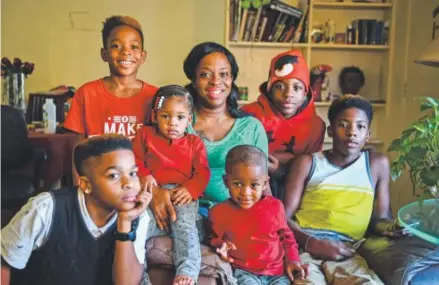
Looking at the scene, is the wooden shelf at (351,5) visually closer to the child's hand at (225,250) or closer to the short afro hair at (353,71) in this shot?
the short afro hair at (353,71)

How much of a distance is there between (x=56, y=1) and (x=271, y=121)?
2.63 meters

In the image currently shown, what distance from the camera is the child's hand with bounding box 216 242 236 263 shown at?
5.19 ft

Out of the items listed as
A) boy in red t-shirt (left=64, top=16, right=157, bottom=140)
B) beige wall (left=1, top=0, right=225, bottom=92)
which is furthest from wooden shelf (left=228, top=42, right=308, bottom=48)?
boy in red t-shirt (left=64, top=16, right=157, bottom=140)

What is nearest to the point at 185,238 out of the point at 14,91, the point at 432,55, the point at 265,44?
the point at 432,55

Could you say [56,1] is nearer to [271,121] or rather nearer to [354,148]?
[271,121]

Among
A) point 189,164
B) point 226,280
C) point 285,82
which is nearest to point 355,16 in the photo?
point 285,82

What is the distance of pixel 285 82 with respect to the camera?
2113 mm

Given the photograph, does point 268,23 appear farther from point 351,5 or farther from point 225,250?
point 225,250

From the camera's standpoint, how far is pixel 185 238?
5.22ft

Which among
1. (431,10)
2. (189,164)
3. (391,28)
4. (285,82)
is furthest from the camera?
(391,28)

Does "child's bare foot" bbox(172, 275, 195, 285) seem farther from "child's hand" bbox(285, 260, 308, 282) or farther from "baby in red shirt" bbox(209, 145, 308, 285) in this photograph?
"child's hand" bbox(285, 260, 308, 282)

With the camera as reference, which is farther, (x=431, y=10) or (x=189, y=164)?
(x=431, y=10)

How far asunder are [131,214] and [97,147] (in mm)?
200

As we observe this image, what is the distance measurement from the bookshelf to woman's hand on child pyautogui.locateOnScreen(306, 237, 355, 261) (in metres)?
2.16
